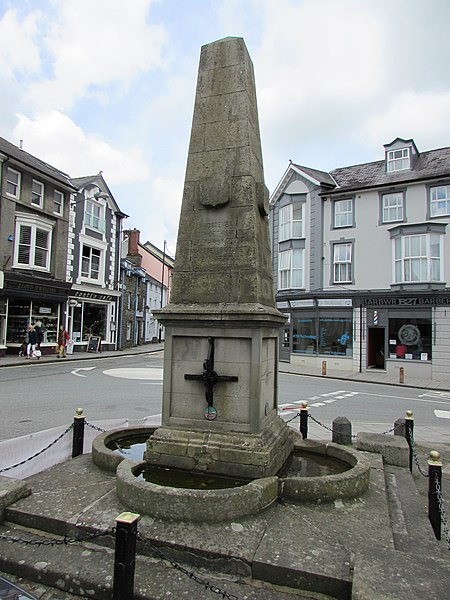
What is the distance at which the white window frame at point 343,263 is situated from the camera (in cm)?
2625

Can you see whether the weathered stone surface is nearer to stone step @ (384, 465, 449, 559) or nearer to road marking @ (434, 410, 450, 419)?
stone step @ (384, 465, 449, 559)

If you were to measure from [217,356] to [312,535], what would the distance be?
2387 millimetres

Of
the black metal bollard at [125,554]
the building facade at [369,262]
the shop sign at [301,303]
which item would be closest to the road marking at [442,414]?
the building facade at [369,262]

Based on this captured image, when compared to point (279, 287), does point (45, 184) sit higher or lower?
higher

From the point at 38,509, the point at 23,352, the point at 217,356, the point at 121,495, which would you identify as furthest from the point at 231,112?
the point at 23,352

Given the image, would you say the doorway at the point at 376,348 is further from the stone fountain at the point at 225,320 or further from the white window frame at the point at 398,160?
the stone fountain at the point at 225,320

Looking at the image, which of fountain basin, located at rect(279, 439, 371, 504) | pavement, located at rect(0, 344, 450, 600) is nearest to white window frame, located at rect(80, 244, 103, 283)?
pavement, located at rect(0, 344, 450, 600)

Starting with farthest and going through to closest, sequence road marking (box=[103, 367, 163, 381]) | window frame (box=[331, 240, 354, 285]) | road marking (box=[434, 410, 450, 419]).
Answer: window frame (box=[331, 240, 354, 285])
road marking (box=[103, 367, 163, 381])
road marking (box=[434, 410, 450, 419])

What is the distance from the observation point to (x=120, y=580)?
2984 millimetres

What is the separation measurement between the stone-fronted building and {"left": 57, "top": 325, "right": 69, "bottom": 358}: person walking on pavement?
394 mm

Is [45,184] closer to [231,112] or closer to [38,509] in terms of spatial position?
[231,112]

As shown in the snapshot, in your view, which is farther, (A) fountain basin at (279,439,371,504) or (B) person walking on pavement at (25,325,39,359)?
(B) person walking on pavement at (25,325,39,359)

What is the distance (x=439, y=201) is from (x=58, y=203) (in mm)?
23636

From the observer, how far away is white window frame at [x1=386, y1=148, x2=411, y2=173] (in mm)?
25688
